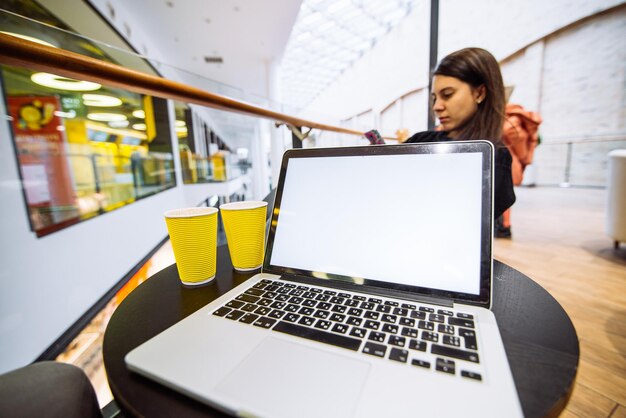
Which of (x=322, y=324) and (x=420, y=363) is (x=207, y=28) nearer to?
(x=322, y=324)

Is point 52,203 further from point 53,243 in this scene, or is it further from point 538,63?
point 538,63

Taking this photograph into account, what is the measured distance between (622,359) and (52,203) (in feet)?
9.81

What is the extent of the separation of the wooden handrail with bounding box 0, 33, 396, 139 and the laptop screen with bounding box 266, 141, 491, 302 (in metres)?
0.38

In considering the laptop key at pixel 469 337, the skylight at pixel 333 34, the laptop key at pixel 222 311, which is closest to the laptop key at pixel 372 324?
the laptop key at pixel 469 337

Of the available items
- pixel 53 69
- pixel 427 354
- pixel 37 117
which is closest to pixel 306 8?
pixel 37 117

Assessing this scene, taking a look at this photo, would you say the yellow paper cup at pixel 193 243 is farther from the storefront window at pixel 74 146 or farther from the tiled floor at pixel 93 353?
the storefront window at pixel 74 146

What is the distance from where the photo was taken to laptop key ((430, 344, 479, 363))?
30 centimetres

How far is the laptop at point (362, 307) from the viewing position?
0.27 m

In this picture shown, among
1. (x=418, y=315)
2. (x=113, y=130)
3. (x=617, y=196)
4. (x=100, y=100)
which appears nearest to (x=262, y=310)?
(x=418, y=315)

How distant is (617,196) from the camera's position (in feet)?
6.28

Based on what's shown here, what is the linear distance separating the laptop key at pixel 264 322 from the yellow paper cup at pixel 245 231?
0.73ft

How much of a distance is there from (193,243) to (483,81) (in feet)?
3.85

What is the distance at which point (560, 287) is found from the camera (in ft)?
5.14

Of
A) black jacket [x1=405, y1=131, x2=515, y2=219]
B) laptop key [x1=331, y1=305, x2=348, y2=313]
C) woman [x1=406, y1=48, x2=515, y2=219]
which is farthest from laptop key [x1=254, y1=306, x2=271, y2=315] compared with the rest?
woman [x1=406, y1=48, x2=515, y2=219]
